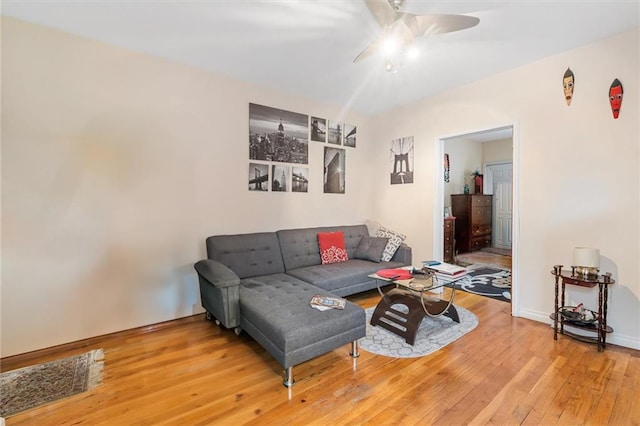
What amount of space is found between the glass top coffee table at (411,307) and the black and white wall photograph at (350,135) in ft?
7.89

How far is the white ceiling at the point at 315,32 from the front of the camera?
212 centimetres

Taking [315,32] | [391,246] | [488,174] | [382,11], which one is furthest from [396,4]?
[488,174]

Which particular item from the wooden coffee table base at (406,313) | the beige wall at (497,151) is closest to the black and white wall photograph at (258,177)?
the wooden coffee table base at (406,313)

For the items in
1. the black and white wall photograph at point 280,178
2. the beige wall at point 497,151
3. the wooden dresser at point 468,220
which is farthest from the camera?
the beige wall at point 497,151

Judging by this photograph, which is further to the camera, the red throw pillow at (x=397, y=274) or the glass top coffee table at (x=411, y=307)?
the red throw pillow at (x=397, y=274)

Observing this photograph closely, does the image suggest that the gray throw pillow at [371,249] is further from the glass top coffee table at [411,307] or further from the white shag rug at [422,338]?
the white shag rug at [422,338]

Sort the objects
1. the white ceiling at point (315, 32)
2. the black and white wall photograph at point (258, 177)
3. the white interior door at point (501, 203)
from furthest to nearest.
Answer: the white interior door at point (501, 203) < the black and white wall photograph at point (258, 177) < the white ceiling at point (315, 32)

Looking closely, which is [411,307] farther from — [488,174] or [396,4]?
[488,174]

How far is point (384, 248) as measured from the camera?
3854 mm

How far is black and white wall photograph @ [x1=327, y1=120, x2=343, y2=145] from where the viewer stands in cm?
427

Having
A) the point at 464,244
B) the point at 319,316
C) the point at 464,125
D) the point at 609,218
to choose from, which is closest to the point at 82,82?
the point at 319,316

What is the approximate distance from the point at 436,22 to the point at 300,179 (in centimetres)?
245

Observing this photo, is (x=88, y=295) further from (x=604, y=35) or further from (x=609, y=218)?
(x=604, y=35)

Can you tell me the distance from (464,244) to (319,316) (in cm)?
541
